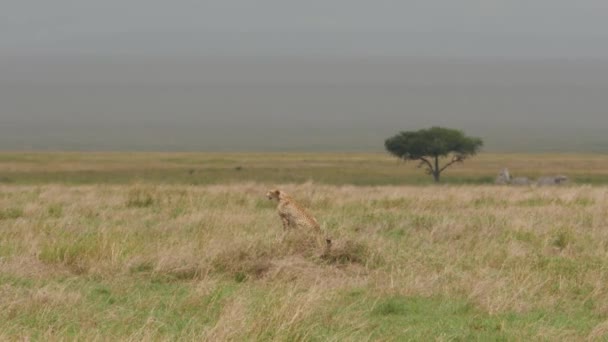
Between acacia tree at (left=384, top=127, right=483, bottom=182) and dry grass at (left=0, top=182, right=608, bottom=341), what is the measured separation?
116 feet

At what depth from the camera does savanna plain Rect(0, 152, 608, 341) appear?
24.6ft

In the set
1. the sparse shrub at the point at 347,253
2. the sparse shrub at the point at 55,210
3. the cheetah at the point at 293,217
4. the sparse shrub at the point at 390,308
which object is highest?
the cheetah at the point at 293,217

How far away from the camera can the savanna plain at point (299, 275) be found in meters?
7.50

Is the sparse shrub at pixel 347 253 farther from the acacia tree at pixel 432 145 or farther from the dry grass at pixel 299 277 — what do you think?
the acacia tree at pixel 432 145

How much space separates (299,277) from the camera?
9578 mm

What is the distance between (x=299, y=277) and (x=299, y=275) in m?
0.06

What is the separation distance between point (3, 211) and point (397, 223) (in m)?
6.36

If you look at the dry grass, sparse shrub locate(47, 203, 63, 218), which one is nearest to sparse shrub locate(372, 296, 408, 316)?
the dry grass

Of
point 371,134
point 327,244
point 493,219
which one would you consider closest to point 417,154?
point 493,219

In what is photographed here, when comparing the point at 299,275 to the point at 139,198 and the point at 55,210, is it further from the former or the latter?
the point at 139,198

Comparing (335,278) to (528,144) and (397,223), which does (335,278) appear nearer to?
(397,223)

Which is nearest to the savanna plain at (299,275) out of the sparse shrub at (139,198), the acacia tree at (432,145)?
the sparse shrub at (139,198)

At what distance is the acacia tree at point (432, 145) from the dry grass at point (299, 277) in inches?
1390

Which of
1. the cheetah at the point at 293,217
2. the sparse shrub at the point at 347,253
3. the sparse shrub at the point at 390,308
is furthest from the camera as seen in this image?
the cheetah at the point at 293,217
